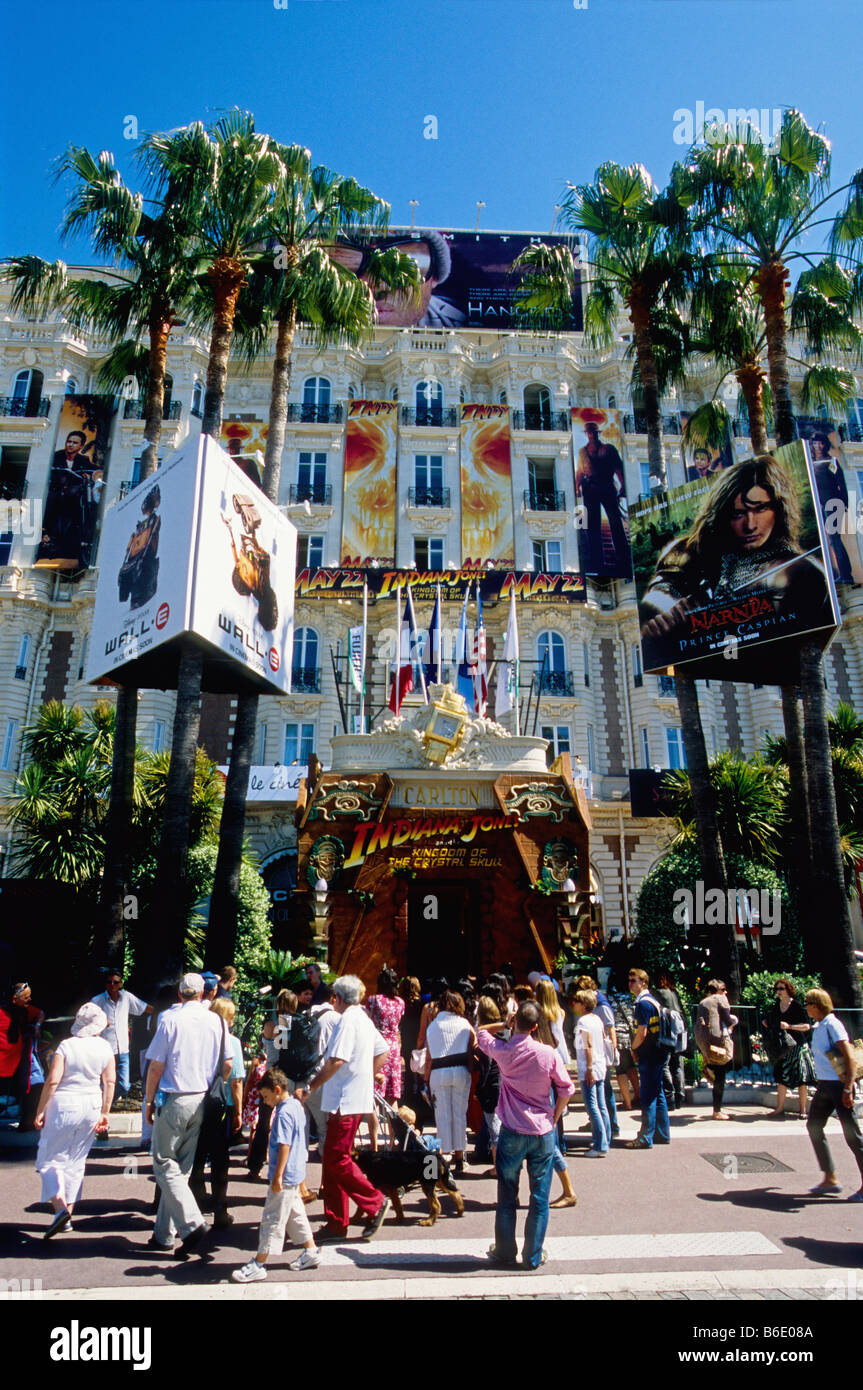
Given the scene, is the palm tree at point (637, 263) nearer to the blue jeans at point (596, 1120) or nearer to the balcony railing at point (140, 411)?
the blue jeans at point (596, 1120)

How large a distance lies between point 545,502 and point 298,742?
12.5 metres

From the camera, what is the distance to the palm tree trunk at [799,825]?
15.6 meters

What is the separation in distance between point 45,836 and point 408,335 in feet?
80.2

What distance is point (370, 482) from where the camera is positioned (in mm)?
31172

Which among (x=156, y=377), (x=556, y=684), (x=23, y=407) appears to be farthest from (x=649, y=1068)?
(x=23, y=407)

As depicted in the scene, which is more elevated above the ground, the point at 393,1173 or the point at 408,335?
the point at 408,335

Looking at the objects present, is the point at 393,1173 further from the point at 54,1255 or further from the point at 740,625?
the point at 740,625


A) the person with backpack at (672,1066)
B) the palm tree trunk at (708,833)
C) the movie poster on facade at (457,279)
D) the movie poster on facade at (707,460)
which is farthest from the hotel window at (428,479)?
the person with backpack at (672,1066)

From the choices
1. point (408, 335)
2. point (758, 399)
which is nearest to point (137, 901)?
point (758, 399)

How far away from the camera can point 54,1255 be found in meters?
6.31

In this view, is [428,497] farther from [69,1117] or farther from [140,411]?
[69,1117]

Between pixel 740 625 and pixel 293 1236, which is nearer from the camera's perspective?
pixel 293 1236
